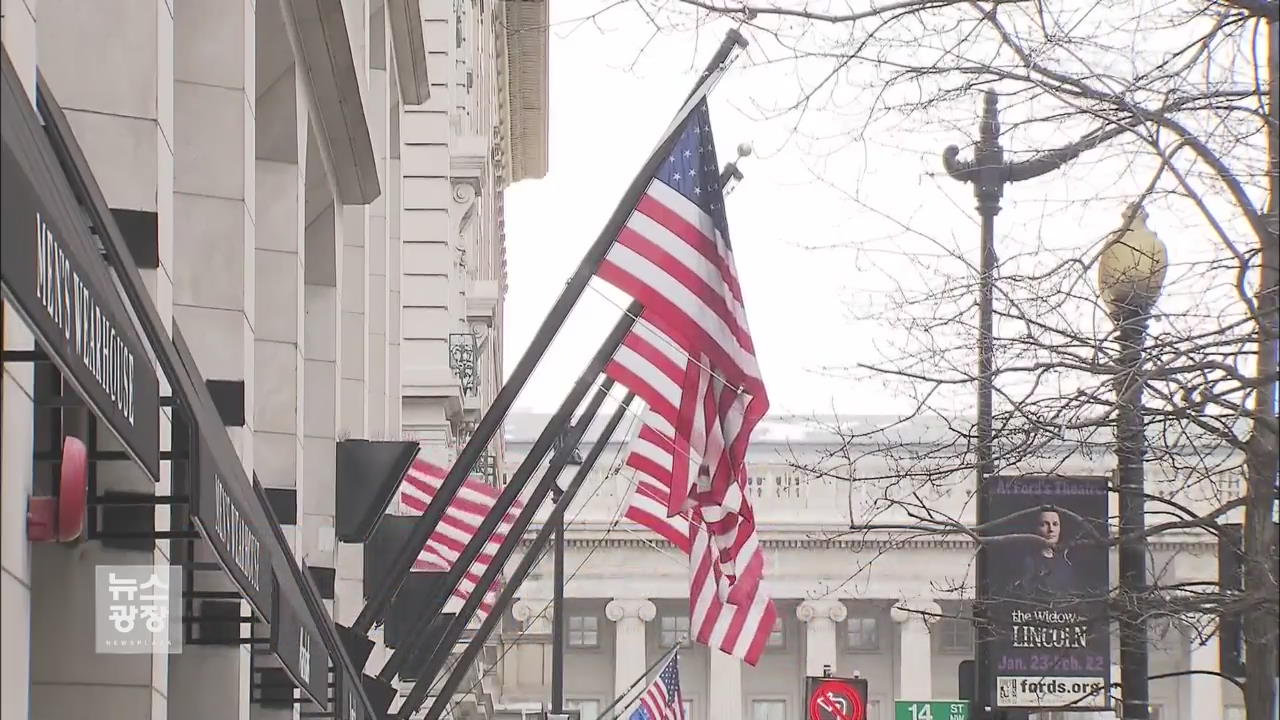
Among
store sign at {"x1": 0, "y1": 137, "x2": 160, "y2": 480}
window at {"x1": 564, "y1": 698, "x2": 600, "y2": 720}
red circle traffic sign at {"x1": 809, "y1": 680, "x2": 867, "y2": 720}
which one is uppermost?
store sign at {"x1": 0, "y1": 137, "x2": 160, "y2": 480}

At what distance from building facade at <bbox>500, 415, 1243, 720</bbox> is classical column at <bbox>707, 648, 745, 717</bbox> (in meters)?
0.05

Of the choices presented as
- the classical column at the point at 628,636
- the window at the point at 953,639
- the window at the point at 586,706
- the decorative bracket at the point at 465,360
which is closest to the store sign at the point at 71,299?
the decorative bracket at the point at 465,360

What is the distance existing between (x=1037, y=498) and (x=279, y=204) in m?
5.10

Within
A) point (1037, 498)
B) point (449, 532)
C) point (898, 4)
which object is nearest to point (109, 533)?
point (898, 4)

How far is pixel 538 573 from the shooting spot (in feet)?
222

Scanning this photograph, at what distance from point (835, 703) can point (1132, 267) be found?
64.0ft

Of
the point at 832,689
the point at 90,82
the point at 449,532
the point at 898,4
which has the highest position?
the point at 898,4

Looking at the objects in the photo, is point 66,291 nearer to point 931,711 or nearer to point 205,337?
point 205,337

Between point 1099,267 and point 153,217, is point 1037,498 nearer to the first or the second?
point 1099,267

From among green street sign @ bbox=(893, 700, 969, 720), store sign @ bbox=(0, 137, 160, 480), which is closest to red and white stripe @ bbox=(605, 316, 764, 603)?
store sign @ bbox=(0, 137, 160, 480)

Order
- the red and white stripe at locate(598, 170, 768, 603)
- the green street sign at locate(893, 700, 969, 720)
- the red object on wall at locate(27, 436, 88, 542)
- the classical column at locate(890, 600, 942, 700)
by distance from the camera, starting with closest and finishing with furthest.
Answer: the red object on wall at locate(27, 436, 88, 542) → the red and white stripe at locate(598, 170, 768, 603) → the green street sign at locate(893, 700, 969, 720) → the classical column at locate(890, 600, 942, 700)

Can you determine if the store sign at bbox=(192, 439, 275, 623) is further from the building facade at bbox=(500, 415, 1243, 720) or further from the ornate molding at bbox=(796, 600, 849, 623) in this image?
the ornate molding at bbox=(796, 600, 849, 623)

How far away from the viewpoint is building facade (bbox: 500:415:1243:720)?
69562mm

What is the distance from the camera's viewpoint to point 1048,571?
12.8m
